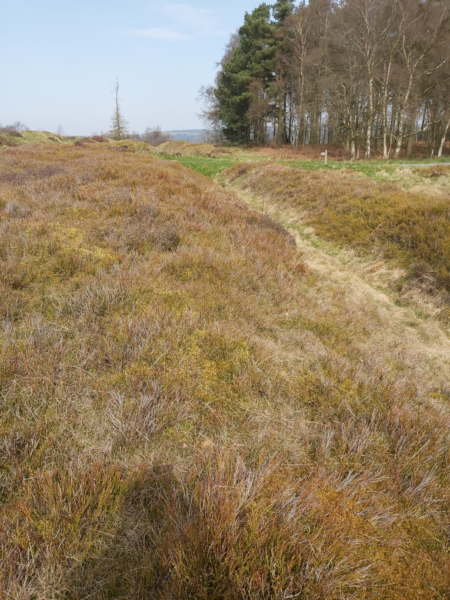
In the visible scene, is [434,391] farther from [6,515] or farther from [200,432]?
[6,515]

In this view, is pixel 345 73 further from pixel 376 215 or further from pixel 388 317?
pixel 388 317

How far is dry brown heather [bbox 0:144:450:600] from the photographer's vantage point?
1.51 meters

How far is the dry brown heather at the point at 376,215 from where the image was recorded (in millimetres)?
7305

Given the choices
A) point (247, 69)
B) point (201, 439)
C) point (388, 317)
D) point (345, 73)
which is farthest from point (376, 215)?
point (247, 69)

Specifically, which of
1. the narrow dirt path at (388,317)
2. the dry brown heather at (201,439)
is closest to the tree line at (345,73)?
the narrow dirt path at (388,317)

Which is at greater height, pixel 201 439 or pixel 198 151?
pixel 198 151

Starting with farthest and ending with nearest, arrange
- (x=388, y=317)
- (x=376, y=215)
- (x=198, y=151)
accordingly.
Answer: (x=198, y=151), (x=376, y=215), (x=388, y=317)

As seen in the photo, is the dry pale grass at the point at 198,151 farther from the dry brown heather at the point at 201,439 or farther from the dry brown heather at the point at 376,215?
the dry brown heather at the point at 201,439

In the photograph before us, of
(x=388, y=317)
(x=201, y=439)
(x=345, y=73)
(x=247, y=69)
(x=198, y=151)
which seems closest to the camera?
(x=201, y=439)

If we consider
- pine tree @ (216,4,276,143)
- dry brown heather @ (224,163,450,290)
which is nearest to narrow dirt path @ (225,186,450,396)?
dry brown heather @ (224,163,450,290)

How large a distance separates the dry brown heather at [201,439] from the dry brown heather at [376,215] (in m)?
3.34

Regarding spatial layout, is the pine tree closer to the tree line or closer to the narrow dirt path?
Answer: the tree line

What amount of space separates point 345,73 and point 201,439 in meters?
31.1

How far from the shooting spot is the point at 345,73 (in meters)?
24.5
